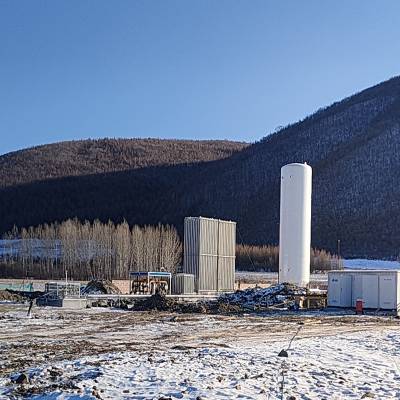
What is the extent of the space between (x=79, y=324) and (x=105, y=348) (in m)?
8.79

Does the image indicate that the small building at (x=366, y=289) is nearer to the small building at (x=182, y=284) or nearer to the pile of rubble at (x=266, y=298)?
the pile of rubble at (x=266, y=298)

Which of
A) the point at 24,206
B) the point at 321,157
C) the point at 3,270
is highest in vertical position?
the point at 321,157

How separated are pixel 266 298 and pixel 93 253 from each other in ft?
149

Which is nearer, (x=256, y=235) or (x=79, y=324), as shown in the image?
(x=79, y=324)

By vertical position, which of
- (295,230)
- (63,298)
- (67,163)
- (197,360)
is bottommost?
(63,298)

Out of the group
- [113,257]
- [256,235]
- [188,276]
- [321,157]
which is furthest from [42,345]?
[321,157]

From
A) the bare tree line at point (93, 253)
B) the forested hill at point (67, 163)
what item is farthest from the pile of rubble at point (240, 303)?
the forested hill at point (67, 163)

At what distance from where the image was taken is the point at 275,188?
Result: 136625 mm

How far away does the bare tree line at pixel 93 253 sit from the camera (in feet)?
262

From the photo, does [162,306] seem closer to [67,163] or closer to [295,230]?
[295,230]

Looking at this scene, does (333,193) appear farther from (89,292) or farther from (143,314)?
(143,314)

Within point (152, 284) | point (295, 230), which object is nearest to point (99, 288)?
point (152, 284)

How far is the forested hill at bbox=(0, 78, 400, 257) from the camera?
116 metres

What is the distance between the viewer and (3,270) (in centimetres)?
8506
